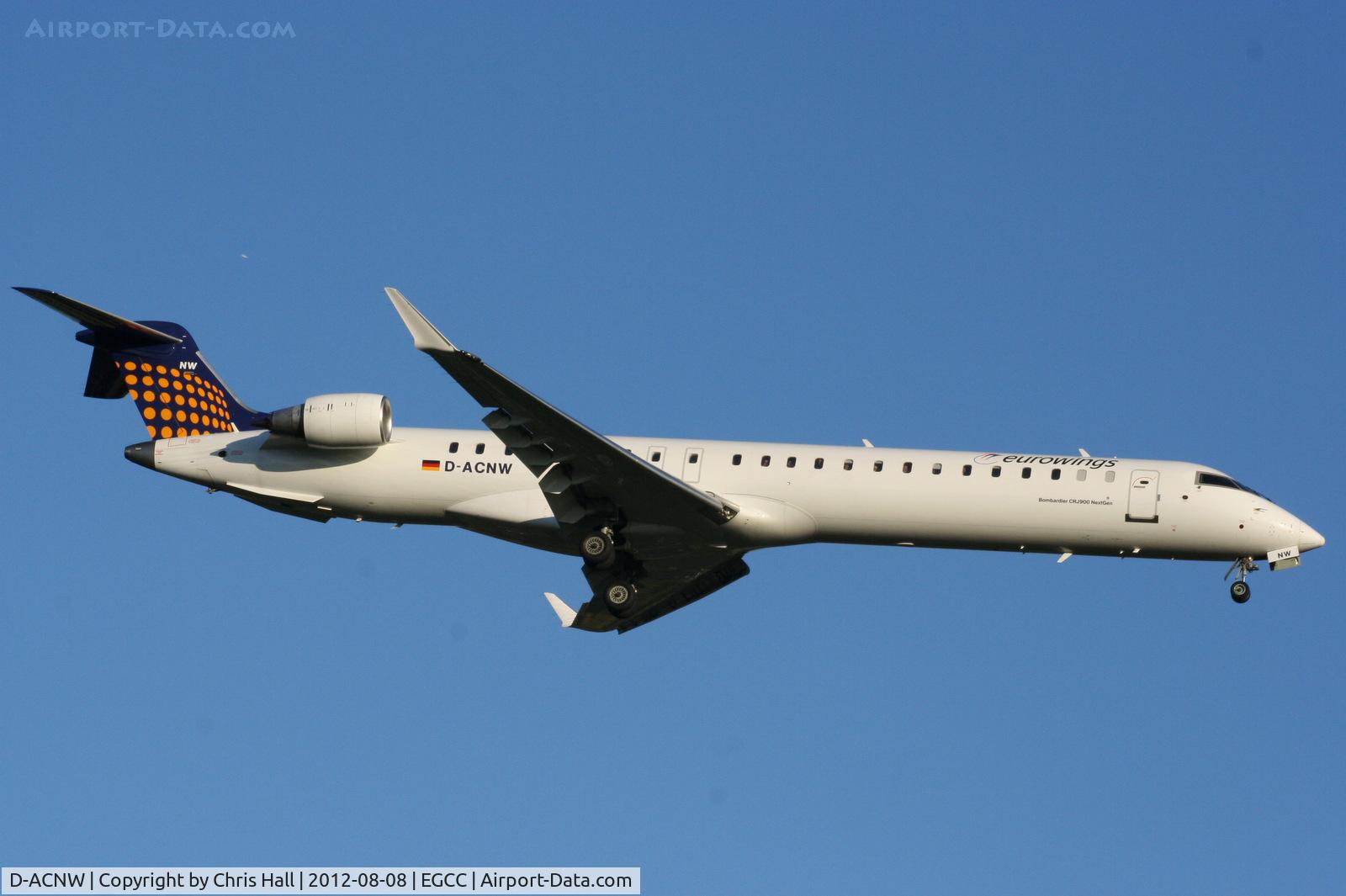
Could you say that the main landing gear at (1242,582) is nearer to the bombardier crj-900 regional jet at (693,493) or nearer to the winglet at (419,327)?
the bombardier crj-900 regional jet at (693,493)

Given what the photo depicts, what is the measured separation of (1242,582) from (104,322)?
18728mm

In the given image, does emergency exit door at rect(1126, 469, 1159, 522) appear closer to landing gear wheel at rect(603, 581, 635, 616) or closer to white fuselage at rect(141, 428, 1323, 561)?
white fuselage at rect(141, 428, 1323, 561)

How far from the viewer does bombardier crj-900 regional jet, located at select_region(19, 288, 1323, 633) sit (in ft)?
84.0

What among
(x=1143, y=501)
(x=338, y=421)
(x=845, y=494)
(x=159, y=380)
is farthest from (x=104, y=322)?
(x=1143, y=501)

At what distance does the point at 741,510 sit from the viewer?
25.9 metres

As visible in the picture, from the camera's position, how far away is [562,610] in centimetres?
3002

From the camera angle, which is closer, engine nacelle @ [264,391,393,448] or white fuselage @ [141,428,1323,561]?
white fuselage @ [141,428,1323,561]

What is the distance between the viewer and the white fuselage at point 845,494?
84.5ft

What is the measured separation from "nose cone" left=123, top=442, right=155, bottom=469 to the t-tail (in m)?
0.32

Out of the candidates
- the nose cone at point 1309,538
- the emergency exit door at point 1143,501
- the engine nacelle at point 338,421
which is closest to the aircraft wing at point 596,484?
the engine nacelle at point 338,421

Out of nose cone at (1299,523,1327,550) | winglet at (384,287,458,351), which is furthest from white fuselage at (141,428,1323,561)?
winglet at (384,287,458,351)

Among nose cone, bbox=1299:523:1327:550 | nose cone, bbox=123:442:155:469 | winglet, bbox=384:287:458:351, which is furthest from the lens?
nose cone, bbox=123:442:155:469

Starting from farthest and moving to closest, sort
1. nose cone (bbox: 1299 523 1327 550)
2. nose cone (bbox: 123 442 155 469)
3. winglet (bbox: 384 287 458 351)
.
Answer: nose cone (bbox: 123 442 155 469) → nose cone (bbox: 1299 523 1327 550) → winglet (bbox: 384 287 458 351)

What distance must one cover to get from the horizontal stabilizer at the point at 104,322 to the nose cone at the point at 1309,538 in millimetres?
18487
